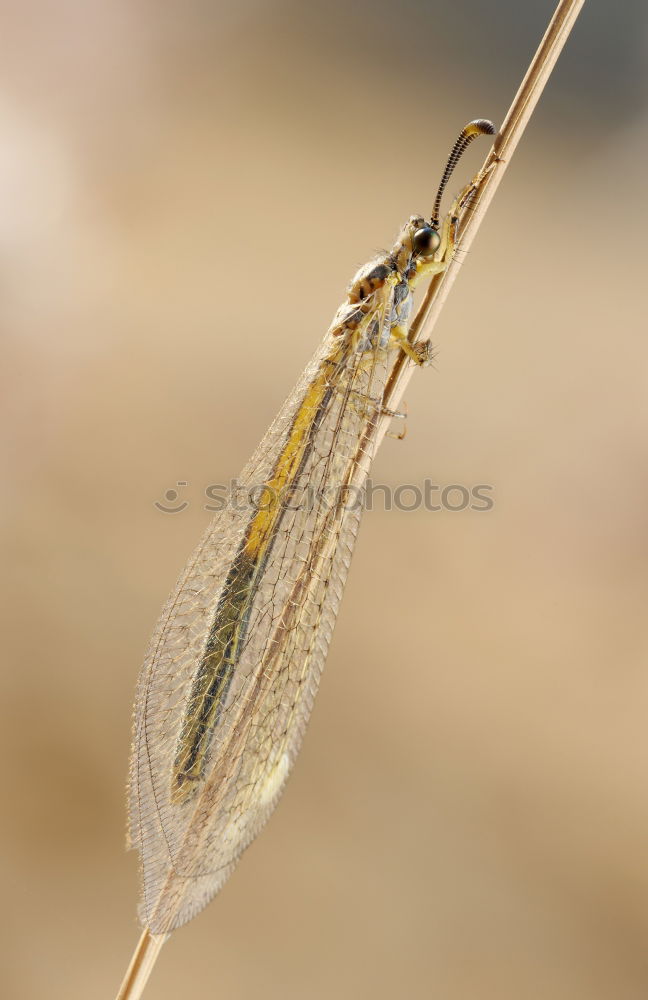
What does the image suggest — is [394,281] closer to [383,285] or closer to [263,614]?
[383,285]

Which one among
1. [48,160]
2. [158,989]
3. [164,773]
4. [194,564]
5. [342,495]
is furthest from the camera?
[48,160]

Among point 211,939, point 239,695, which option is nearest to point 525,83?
point 239,695

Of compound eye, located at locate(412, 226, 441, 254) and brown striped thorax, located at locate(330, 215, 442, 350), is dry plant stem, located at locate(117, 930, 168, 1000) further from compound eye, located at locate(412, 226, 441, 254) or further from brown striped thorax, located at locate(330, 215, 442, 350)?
compound eye, located at locate(412, 226, 441, 254)

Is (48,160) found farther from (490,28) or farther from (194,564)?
(194,564)

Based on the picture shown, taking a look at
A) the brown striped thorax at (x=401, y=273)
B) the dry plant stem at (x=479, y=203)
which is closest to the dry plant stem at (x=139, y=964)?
the dry plant stem at (x=479, y=203)

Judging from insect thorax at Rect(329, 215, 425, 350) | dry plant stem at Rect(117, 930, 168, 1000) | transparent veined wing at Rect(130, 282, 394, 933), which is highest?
insect thorax at Rect(329, 215, 425, 350)

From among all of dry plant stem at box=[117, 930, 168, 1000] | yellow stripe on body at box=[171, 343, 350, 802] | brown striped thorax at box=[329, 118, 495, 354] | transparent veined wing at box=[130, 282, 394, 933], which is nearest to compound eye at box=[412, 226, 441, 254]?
brown striped thorax at box=[329, 118, 495, 354]

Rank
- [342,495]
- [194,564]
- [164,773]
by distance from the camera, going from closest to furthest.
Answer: [164,773], [342,495], [194,564]
